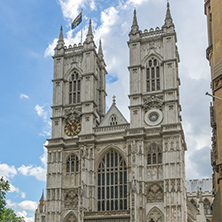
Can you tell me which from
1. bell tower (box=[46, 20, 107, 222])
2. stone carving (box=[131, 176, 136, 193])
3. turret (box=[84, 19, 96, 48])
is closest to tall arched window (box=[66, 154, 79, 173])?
bell tower (box=[46, 20, 107, 222])

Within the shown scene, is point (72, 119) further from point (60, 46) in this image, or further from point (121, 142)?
point (60, 46)

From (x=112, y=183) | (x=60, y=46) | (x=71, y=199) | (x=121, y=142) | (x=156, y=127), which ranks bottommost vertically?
(x=71, y=199)

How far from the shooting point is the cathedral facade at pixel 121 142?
155 ft

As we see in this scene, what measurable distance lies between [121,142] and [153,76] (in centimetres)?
940

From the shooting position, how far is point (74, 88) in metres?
56.2

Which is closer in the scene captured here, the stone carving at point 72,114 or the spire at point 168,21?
the stone carving at point 72,114

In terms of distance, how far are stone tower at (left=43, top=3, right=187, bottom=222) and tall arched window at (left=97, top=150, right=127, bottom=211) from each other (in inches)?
4.4

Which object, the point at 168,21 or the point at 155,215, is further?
the point at 168,21

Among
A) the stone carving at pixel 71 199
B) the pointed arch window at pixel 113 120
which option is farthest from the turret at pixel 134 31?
the stone carving at pixel 71 199

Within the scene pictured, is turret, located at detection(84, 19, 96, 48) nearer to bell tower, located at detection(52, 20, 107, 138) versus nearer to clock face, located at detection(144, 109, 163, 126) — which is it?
bell tower, located at detection(52, 20, 107, 138)

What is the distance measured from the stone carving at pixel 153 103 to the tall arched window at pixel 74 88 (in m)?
9.39

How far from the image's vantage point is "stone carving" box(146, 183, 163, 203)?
155ft

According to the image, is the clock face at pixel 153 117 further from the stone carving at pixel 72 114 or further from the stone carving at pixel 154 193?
the stone carving at pixel 72 114

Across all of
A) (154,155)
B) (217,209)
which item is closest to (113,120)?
(154,155)
